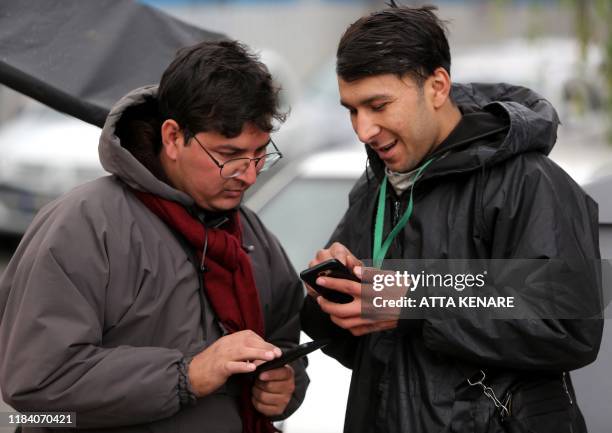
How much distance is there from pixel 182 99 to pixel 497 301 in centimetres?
95

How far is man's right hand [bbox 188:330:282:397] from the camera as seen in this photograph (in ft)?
7.91

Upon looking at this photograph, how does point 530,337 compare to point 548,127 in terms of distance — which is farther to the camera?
point 548,127

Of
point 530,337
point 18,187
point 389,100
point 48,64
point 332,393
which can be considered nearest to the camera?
point 530,337

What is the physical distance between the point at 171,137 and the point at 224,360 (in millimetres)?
612

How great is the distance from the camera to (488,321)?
2348mm

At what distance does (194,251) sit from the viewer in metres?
2.61

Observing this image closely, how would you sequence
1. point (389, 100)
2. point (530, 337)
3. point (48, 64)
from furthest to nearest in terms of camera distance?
1. point (48, 64)
2. point (389, 100)
3. point (530, 337)

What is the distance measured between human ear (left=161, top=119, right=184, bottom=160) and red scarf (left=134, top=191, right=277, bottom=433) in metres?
0.13

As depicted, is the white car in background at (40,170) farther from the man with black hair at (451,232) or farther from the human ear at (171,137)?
the man with black hair at (451,232)

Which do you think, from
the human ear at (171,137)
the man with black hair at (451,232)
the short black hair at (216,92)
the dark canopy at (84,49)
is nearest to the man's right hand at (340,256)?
the man with black hair at (451,232)

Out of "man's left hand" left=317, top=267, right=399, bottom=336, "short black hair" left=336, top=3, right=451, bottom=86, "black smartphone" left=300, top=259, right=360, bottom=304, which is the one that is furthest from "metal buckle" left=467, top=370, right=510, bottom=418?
"short black hair" left=336, top=3, right=451, bottom=86

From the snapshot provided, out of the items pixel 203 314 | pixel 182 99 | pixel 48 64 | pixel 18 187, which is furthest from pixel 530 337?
pixel 18 187

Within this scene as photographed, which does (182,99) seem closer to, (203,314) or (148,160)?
(148,160)

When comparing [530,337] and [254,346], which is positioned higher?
[530,337]
